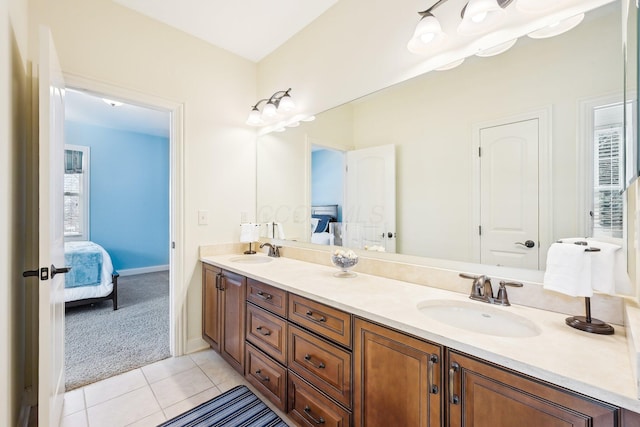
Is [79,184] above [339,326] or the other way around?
above

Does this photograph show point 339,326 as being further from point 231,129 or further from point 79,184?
point 79,184

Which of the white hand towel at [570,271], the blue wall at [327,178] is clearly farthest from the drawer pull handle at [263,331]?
the white hand towel at [570,271]

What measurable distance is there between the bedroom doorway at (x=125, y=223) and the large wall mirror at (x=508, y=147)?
1.75m

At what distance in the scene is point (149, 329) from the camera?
2859mm

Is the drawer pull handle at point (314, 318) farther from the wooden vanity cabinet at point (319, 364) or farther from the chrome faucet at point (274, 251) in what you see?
the chrome faucet at point (274, 251)

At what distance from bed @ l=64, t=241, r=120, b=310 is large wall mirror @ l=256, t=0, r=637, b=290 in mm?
3080

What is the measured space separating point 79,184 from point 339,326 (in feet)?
17.2

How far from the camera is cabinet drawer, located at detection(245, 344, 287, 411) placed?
1.58m

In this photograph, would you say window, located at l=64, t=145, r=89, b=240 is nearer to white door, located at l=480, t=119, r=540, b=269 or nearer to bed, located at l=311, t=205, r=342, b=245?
bed, located at l=311, t=205, r=342, b=245

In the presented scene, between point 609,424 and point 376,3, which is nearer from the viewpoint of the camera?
point 609,424

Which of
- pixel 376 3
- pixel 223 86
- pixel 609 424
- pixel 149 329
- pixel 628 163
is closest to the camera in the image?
pixel 609 424

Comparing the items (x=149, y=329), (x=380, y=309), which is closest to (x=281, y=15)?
(x=380, y=309)

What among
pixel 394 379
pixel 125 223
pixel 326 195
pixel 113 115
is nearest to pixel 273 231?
pixel 326 195

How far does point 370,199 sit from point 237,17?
1.75m
